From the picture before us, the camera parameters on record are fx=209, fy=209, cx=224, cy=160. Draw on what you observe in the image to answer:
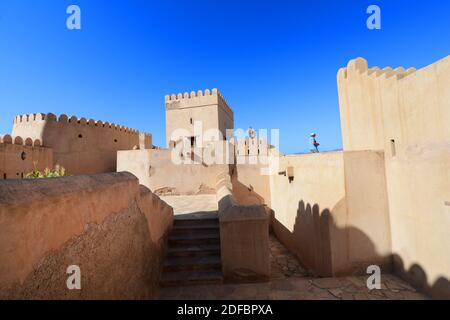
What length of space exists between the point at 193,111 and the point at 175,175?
10.0 m

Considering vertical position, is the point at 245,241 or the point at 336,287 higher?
the point at 245,241

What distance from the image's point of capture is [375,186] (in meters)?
4.52

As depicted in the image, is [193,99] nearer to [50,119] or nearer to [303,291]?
[50,119]

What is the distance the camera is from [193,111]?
59.6ft

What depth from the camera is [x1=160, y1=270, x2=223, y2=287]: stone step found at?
380 centimetres

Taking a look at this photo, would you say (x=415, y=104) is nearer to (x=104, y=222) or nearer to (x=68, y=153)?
(x=104, y=222)

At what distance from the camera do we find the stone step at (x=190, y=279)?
380cm

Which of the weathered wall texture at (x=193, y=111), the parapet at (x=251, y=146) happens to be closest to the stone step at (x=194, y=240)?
the parapet at (x=251, y=146)

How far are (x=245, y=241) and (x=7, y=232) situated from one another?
334 cm

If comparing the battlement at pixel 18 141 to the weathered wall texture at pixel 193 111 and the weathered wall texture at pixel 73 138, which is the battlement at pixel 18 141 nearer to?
the weathered wall texture at pixel 73 138

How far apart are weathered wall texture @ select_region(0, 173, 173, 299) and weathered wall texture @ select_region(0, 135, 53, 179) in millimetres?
10578

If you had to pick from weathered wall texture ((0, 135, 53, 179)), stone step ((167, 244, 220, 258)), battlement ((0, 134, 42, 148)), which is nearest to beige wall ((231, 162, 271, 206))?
stone step ((167, 244, 220, 258))
